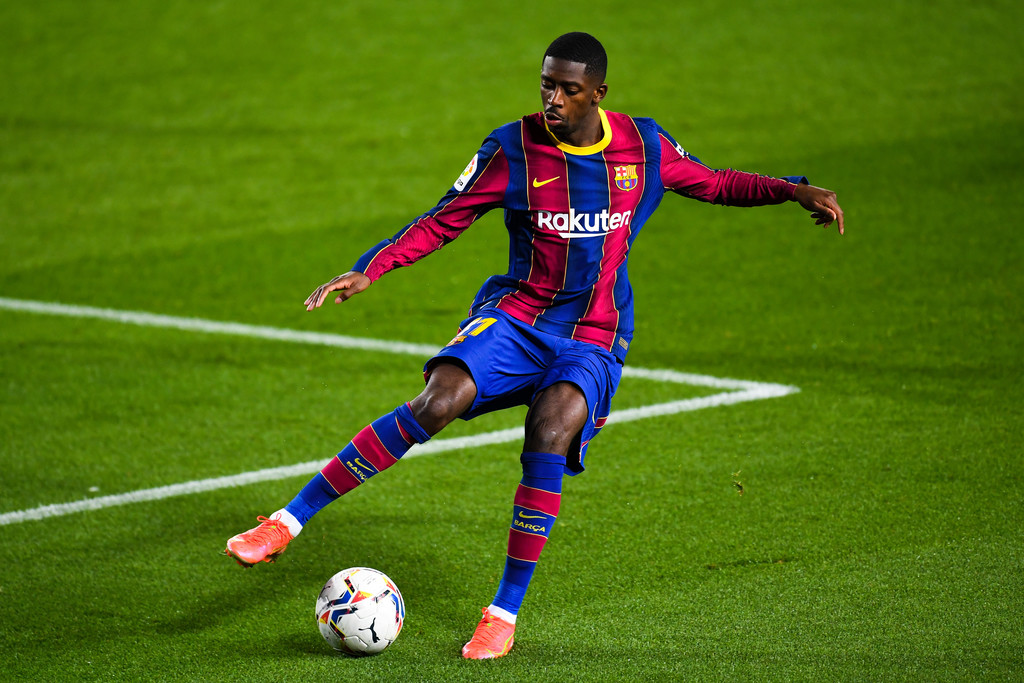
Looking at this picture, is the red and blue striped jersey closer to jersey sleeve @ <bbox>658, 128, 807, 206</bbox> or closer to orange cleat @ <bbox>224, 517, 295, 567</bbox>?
jersey sleeve @ <bbox>658, 128, 807, 206</bbox>

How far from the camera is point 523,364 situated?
441 cm

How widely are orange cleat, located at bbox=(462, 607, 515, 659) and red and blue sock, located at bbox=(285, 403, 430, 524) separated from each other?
658 millimetres

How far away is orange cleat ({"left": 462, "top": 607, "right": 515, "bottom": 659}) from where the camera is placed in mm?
4117

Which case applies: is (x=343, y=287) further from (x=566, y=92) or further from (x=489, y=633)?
(x=489, y=633)

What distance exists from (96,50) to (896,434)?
1286cm

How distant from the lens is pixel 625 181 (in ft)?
14.6

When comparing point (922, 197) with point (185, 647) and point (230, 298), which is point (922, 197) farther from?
point (185, 647)

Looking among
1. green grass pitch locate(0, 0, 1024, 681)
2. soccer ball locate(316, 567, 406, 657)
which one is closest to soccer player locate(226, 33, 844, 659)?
soccer ball locate(316, 567, 406, 657)

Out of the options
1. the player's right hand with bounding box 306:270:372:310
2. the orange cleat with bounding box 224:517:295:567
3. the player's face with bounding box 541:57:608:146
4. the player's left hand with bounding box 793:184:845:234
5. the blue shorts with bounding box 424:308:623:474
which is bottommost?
the orange cleat with bounding box 224:517:295:567

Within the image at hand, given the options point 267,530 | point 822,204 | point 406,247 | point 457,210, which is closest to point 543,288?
point 457,210

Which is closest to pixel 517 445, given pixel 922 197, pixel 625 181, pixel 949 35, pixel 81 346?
pixel 625 181

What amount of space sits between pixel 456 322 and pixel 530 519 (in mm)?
4252

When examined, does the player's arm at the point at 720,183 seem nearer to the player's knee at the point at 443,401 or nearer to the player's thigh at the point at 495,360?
the player's thigh at the point at 495,360

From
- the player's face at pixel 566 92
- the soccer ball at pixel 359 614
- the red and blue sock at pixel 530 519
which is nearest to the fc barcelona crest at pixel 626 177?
the player's face at pixel 566 92
